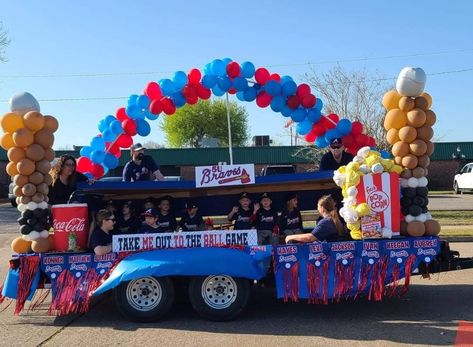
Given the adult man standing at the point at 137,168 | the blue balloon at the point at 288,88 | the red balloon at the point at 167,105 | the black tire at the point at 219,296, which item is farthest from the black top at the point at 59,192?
the blue balloon at the point at 288,88

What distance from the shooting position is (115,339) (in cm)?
576

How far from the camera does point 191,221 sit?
26.2 feet

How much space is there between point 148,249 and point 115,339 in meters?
1.22

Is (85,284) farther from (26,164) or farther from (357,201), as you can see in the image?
(357,201)

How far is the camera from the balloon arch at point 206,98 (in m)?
8.50

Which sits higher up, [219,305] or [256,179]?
[256,179]

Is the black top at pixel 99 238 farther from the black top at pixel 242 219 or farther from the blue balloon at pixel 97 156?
the blue balloon at pixel 97 156

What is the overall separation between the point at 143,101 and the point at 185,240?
9.80 ft

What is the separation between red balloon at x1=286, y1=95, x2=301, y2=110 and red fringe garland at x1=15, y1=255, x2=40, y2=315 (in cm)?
463

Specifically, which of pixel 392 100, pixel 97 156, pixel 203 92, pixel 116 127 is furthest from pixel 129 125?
pixel 392 100

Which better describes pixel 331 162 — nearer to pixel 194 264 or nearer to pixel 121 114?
pixel 194 264

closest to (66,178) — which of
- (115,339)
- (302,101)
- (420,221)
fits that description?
(115,339)

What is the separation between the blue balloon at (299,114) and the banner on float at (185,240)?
308 cm

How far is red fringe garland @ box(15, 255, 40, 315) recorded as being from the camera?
21.3ft
